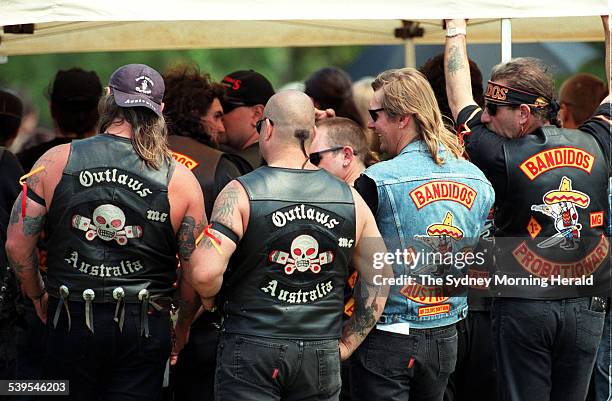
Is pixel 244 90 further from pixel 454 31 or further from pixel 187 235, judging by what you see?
pixel 187 235

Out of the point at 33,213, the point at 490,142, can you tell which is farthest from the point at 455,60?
the point at 33,213

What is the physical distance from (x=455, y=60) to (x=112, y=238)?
1917 millimetres

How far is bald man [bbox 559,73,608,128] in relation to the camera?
21.4 feet

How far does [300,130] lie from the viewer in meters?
3.80

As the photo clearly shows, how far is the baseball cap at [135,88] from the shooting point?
3.91 m

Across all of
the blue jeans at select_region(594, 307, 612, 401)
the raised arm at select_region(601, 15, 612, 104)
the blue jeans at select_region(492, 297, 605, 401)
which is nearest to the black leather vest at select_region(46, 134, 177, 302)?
the blue jeans at select_region(492, 297, 605, 401)

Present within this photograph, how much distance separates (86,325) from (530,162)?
2.15 metres

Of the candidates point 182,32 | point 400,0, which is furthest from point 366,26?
point 400,0

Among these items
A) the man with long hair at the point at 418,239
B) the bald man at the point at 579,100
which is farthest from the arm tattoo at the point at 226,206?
the bald man at the point at 579,100

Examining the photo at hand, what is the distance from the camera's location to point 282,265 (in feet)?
12.1

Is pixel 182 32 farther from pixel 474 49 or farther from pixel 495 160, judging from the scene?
pixel 474 49

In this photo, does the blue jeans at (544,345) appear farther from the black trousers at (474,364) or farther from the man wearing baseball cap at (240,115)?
the man wearing baseball cap at (240,115)

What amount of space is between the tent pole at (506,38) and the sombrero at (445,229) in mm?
1066

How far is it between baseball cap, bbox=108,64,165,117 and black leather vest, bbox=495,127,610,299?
1.66m
